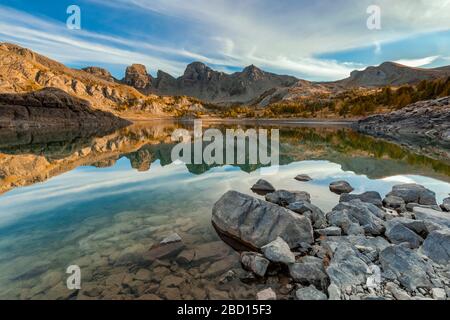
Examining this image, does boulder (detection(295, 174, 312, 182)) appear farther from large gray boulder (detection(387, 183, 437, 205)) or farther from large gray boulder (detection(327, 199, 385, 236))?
large gray boulder (detection(327, 199, 385, 236))

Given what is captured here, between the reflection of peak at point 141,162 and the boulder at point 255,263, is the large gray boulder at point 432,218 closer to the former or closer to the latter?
the boulder at point 255,263

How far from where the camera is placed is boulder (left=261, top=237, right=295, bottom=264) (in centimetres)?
912

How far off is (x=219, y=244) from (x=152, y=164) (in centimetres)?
2237

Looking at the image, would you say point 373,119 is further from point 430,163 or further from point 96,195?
point 96,195

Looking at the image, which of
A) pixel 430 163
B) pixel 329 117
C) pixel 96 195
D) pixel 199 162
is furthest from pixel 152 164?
pixel 329 117

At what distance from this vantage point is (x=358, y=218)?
12602 millimetres

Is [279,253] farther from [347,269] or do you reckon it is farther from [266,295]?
[347,269]

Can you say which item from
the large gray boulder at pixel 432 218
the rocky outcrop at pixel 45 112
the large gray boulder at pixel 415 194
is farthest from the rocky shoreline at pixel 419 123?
the rocky outcrop at pixel 45 112

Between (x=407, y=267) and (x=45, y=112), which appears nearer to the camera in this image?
(x=407, y=267)

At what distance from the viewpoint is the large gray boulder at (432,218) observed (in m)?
11.0

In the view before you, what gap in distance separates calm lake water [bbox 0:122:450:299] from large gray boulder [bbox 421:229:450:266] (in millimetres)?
5757

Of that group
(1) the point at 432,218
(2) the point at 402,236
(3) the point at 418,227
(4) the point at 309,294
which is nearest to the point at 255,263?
(4) the point at 309,294

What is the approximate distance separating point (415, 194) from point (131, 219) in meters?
17.5

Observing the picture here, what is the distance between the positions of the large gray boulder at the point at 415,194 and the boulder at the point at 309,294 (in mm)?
12312
